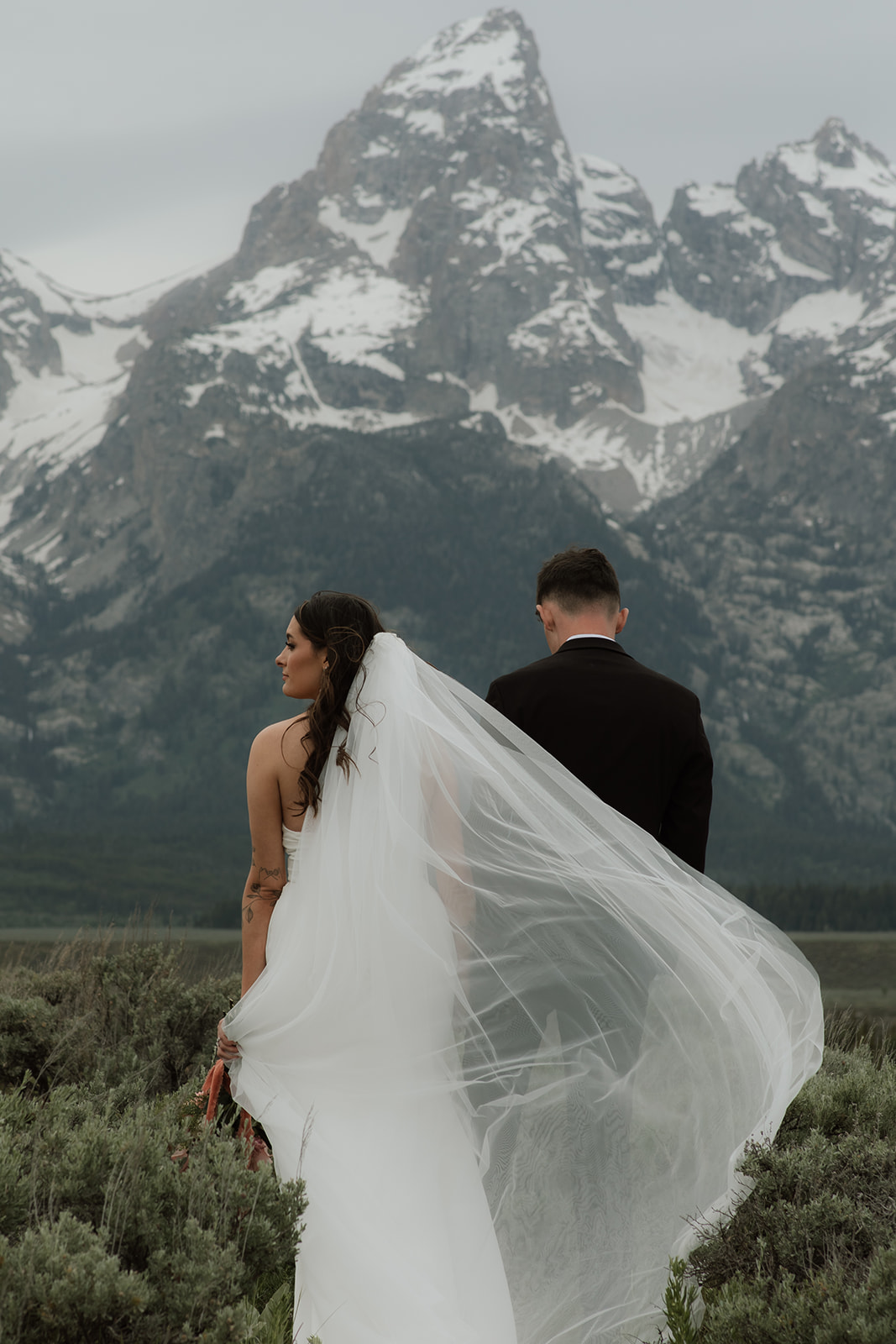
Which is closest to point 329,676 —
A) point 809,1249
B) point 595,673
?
point 595,673

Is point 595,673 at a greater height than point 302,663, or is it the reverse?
point 302,663

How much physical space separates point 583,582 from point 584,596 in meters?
0.05

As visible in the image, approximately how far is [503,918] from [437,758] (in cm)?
60

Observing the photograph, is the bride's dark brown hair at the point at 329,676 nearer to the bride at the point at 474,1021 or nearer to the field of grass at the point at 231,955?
the bride at the point at 474,1021

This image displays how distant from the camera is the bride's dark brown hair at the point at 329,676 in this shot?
157 inches

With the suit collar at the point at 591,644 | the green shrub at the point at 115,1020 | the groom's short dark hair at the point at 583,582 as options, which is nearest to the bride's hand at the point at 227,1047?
the suit collar at the point at 591,644

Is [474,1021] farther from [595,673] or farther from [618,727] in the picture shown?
[595,673]

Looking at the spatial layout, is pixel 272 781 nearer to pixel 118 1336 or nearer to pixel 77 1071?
pixel 118 1336

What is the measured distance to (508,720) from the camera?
414 cm

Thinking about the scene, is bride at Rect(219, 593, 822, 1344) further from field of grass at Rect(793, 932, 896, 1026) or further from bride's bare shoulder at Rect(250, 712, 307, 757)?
field of grass at Rect(793, 932, 896, 1026)

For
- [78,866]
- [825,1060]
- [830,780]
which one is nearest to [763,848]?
[830,780]

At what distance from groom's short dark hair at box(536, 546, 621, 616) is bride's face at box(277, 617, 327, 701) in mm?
863

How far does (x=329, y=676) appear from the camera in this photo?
13.2 ft

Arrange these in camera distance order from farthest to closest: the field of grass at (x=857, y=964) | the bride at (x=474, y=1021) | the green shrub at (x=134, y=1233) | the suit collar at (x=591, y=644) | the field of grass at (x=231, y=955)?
the field of grass at (x=857, y=964), the field of grass at (x=231, y=955), the suit collar at (x=591, y=644), the bride at (x=474, y=1021), the green shrub at (x=134, y=1233)
